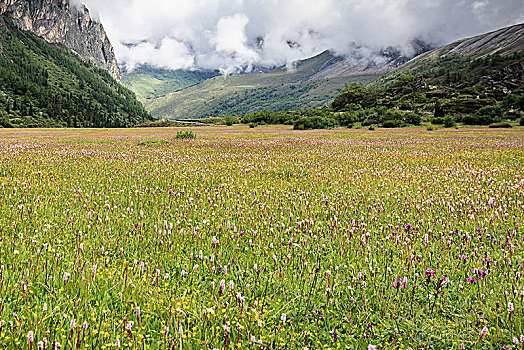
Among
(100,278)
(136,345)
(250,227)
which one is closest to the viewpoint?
(136,345)

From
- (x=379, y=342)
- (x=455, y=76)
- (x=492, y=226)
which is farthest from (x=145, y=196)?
(x=455, y=76)

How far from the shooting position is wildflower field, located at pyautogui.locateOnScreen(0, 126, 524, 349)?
253 cm

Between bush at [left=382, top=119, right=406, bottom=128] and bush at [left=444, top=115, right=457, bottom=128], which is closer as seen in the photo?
bush at [left=444, top=115, right=457, bottom=128]

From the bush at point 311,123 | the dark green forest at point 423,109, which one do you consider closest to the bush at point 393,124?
the dark green forest at point 423,109

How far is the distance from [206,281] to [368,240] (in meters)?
2.60

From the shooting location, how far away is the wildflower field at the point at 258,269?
2.53 m

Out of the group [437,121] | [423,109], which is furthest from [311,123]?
[423,109]

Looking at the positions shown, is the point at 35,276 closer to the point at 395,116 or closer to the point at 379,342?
the point at 379,342

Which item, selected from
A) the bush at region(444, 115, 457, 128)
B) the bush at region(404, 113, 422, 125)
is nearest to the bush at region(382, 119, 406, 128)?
the bush at region(404, 113, 422, 125)

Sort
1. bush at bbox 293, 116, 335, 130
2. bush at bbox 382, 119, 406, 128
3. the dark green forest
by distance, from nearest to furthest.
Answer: bush at bbox 293, 116, 335, 130 → bush at bbox 382, 119, 406, 128 → the dark green forest

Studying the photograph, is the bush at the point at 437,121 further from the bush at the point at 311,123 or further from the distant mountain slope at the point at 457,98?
the bush at the point at 311,123

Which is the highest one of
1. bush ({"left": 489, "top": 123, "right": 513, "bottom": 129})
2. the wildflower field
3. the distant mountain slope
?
the distant mountain slope

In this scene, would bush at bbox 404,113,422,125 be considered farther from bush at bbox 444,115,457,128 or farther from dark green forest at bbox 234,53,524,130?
bush at bbox 444,115,457,128

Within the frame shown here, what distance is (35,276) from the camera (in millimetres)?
3209
